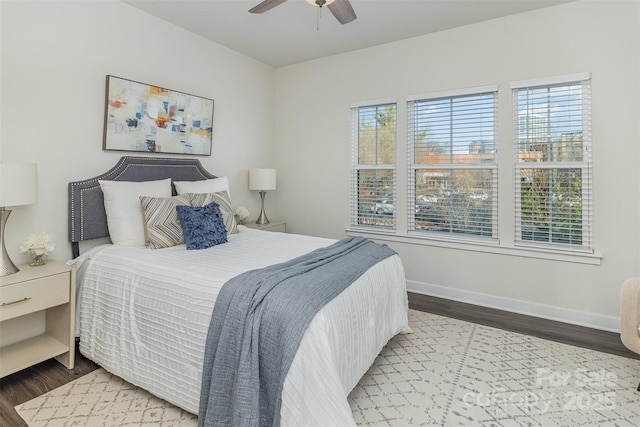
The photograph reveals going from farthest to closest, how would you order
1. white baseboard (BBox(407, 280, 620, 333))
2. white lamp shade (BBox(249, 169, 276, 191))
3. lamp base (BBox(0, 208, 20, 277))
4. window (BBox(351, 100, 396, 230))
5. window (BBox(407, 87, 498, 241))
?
white lamp shade (BBox(249, 169, 276, 191)) → window (BBox(351, 100, 396, 230)) → window (BBox(407, 87, 498, 241)) → white baseboard (BBox(407, 280, 620, 333)) → lamp base (BBox(0, 208, 20, 277))

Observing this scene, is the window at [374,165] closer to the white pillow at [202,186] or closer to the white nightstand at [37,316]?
the white pillow at [202,186]

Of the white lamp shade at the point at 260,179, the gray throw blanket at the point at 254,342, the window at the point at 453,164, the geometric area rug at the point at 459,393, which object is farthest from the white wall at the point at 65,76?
the window at the point at 453,164

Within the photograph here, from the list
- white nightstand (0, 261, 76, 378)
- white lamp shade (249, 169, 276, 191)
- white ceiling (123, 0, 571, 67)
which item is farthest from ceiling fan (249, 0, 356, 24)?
white nightstand (0, 261, 76, 378)

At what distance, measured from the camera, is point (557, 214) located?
9.80 ft

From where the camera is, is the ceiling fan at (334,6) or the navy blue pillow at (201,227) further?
the navy blue pillow at (201,227)

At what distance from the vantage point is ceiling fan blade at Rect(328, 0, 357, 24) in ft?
7.09

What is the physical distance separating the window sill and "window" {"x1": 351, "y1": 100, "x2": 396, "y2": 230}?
109 mm

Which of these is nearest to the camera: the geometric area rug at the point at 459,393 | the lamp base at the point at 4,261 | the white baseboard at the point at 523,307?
the geometric area rug at the point at 459,393

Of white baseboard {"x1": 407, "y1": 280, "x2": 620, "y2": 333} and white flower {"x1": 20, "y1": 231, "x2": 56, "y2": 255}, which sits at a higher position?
white flower {"x1": 20, "y1": 231, "x2": 56, "y2": 255}

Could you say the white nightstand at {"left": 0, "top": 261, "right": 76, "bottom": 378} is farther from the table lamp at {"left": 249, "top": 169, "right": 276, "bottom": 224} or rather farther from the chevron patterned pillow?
the table lamp at {"left": 249, "top": 169, "right": 276, "bottom": 224}

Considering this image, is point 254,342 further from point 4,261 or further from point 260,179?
point 260,179

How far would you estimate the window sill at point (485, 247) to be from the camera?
2.88 metres

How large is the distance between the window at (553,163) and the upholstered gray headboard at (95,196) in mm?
3457

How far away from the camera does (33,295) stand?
6.56 feet
